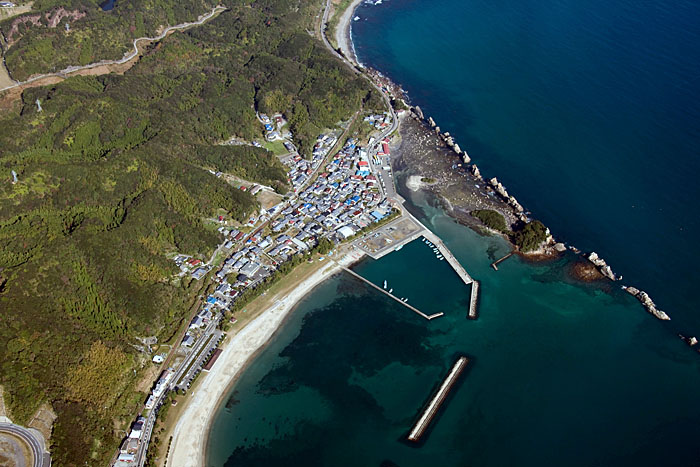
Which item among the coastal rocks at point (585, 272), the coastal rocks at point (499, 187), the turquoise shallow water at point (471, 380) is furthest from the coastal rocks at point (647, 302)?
the coastal rocks at point (499, 187)

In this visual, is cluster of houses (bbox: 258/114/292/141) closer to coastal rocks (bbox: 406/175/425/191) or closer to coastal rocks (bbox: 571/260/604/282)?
coastal rocks (bbox: 406/175/425/191)

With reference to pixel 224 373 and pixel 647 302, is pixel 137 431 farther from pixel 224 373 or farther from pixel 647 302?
pixel 647 302

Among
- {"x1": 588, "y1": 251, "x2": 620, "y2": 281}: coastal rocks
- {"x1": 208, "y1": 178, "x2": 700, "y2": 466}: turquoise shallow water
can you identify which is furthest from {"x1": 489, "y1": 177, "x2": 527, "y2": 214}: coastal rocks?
{"x1": 208, "y1": 178, "x2": 700, "y2": 466}: turquoise shallow water

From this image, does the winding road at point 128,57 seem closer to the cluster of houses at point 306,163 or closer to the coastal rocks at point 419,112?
the cluster of houses at point 306,163

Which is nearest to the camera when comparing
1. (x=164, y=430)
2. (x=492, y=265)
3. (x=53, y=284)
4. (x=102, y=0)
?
(x=164, y=430)

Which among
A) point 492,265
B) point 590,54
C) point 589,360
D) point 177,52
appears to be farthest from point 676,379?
point 177,52

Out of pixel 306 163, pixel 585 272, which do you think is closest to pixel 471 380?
pixel 585 272

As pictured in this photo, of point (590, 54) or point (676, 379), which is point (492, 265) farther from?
point (590, 54)
